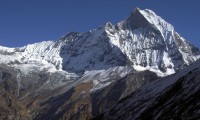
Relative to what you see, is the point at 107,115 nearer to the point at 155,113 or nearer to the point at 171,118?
the point at 155,113

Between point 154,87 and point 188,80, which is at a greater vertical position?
point 154,87

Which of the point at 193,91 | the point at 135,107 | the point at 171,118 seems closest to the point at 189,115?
the point at 171,118

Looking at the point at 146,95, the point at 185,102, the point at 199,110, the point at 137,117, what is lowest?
the point at 199,110

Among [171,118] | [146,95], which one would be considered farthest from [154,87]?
[171,118]

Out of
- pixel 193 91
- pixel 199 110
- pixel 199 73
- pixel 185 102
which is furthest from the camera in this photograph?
pixel 199 73

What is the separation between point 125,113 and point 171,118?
4196 centimetres

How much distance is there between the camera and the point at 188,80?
4247 inches

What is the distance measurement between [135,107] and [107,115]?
1757cm

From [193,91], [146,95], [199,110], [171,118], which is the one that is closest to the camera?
[199,110]

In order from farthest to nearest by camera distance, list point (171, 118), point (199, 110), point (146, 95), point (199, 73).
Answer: point (146, 95), point (199, 73), point (171, 118), point (199, 110)

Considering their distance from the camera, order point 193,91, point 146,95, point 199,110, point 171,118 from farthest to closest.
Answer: point 146,95 → point 193,91 → point 171,118 → point 199,110

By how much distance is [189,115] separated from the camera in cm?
7794

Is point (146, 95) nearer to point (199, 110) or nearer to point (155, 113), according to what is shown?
point (155, 113)

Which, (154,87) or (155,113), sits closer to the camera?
(155,113)
